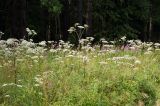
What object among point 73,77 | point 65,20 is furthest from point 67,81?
point 65,20

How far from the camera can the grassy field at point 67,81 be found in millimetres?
8391

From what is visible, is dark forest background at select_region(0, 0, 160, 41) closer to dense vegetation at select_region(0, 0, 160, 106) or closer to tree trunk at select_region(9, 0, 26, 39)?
tree trunk at select_region(9, 0, 26, 39)

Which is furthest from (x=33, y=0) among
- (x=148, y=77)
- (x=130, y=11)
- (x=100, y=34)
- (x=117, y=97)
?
(x=117, y=97)

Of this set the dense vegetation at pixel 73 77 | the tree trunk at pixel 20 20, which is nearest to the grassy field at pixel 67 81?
the dense vegetation at pixel 73 77

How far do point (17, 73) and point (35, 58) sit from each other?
915 millimetres

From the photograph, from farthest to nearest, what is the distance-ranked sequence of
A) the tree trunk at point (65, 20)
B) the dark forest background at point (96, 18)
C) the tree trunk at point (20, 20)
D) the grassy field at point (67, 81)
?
the tree trunk at point (65, 20) < the dark forest background at point (96, 18) < the tree trunk at point (20, 20) < the grassy field at point (67, 81)

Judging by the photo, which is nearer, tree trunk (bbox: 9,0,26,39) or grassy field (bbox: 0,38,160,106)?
grassy field (bbox: 0,38,160,106)

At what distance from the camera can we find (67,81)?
911cm

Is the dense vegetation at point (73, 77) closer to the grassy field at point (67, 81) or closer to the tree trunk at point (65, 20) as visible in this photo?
the grassy field at point (67, 81)

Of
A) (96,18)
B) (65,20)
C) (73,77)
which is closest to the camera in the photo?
(73,77)

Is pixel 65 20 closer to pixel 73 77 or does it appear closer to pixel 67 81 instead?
pixel 73 77

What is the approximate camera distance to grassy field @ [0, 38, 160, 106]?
8.39 m

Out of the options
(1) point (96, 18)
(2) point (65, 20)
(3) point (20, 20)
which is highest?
(3) point (20, 20)

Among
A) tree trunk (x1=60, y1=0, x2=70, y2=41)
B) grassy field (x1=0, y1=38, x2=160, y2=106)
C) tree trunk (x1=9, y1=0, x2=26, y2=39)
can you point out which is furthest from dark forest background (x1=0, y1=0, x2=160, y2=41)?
grassy field (x1=0, y1=38, x2=160, y2=106)
